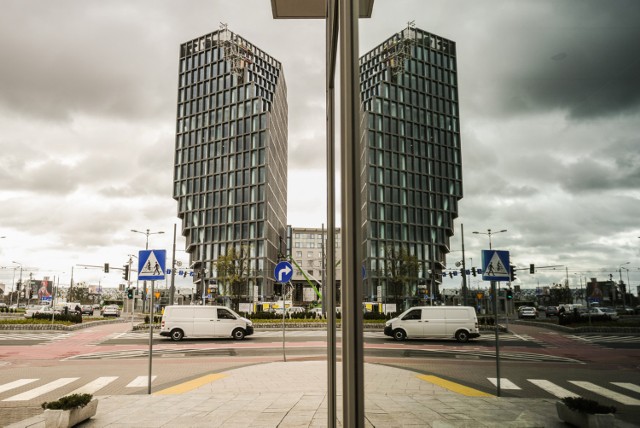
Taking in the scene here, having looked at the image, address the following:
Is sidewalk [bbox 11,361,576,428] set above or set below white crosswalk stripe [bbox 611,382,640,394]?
below

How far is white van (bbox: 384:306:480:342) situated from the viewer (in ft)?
4.21

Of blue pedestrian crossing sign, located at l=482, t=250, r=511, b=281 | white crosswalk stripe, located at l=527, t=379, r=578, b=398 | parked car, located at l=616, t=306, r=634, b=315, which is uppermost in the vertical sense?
blue pedestrian crossing sign, located at l=482, t=250, r=511, b=281

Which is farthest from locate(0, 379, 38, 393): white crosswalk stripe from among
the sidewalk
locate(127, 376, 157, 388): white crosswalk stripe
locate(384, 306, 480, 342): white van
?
locate(384, 306, 480, 342): white van

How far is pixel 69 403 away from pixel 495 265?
7.48 meters

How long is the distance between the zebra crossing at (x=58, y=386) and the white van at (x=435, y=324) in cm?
1006

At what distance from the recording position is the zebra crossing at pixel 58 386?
10180mm

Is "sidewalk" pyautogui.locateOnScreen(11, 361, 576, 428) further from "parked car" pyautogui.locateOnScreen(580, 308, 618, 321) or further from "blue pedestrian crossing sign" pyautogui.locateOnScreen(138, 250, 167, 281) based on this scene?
"blue pedestrian crossing sign" pyautogui.locateOnScreen(138, 250, 167, 281)

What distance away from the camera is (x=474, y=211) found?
81cm

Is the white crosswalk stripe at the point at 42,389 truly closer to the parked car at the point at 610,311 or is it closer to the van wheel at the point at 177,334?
the van wheel at the point at 177,334

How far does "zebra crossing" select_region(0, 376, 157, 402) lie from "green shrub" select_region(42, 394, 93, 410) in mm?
3156

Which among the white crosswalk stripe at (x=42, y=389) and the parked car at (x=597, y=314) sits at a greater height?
the parked car at (x=597, y=314)

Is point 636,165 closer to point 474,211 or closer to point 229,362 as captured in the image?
point 474,211

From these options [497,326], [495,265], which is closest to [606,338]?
[495,265]

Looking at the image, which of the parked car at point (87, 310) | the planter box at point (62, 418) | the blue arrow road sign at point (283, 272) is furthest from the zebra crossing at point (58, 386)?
the parked car at point (87, 310)
